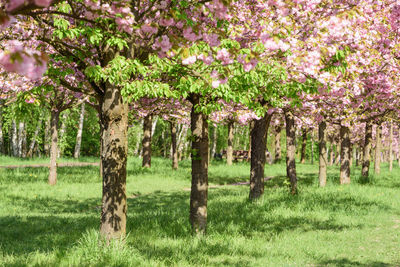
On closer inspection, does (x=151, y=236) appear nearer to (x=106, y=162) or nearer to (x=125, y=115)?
(x=106, y=162)

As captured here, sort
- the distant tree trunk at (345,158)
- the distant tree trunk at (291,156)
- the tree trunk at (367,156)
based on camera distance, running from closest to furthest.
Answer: the distant tree trunk at (291,156), the distant tree trunk at (345,158), the tree trunk at (367,156)

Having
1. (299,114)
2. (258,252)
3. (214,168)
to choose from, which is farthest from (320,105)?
(214,168)

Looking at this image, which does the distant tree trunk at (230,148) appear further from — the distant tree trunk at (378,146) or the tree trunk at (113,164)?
the tree trunk at (113,164)

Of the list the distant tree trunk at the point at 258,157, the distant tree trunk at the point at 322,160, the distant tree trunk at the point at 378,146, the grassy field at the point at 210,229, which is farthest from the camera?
the distant tree trunk at the point at 378,146

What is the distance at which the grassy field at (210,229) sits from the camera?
6367 millimetres

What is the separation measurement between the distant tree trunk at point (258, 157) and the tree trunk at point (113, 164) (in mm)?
6601

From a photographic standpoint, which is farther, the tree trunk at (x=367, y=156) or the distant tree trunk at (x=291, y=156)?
the tree trunk at (x=367, y=156)

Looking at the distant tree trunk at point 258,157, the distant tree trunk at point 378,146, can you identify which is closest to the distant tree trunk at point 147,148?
the distant tree trunk at point 258,157

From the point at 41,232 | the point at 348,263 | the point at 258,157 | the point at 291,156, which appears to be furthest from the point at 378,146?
the point at 41,232

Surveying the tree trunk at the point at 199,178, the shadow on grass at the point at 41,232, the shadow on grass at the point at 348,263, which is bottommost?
the shadow on grass at the point at 41,232

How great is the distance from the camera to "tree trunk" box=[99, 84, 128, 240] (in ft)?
21.8

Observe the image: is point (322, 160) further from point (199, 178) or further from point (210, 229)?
point (199, 178)

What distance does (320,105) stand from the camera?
1254 cm

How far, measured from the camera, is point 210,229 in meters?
8.55
